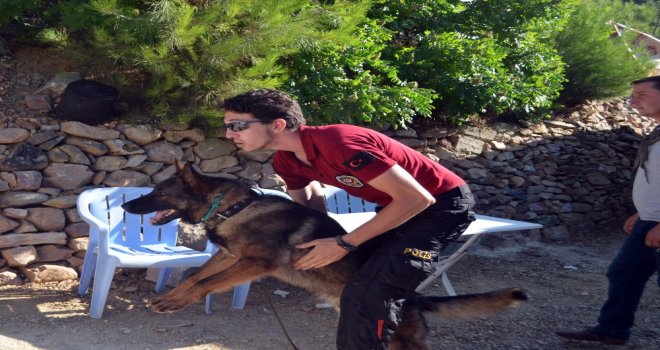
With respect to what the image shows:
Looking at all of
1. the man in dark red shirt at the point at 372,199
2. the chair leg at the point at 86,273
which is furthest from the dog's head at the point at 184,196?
the chair leg at the point at 86,273

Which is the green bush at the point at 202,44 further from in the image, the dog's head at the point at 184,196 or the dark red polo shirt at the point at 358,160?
the dark red polo shirt at the point at 358,160

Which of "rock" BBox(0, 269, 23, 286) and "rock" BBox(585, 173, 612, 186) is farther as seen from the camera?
"rock" BBox(585, 173, 612, 186)

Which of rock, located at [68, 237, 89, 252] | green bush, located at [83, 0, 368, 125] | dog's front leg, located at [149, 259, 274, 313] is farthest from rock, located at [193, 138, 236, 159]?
dog's front leg, located at [149, 259, 274, 313]

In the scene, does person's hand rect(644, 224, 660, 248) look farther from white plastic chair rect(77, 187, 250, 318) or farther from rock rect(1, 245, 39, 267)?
rock rect(1, 245, 39, 267)

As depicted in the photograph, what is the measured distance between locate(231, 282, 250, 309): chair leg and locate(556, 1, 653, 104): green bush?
234 inches

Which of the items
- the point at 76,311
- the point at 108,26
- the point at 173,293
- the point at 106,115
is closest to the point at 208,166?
the point at 106,115

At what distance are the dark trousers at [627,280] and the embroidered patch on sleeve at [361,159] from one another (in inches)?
92.0

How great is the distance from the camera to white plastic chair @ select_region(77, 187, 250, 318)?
4.54 meters

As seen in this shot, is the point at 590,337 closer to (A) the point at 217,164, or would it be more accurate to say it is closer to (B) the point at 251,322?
(B) the point at 251,322

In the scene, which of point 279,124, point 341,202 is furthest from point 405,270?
point 341,202

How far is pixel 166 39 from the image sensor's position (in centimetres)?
560

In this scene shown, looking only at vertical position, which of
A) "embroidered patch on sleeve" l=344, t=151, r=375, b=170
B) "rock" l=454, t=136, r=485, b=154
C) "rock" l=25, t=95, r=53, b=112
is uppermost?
"embroidered patch on sleeve" l=344, t=151, r=375, b=170

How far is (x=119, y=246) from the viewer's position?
4.85 metres

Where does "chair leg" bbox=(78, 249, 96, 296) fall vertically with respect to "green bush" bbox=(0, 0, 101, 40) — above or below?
below
